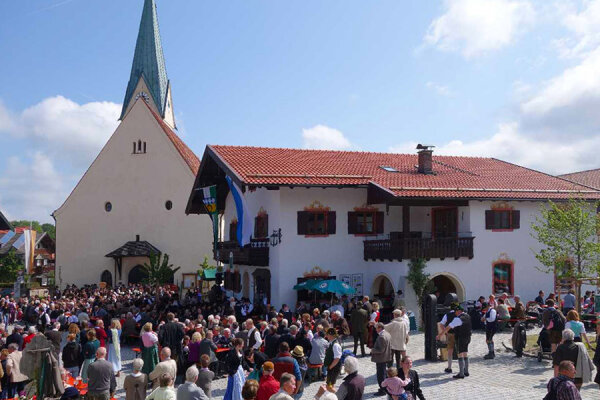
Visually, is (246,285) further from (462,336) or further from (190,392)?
(190,392)

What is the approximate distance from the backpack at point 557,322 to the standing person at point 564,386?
600 cm

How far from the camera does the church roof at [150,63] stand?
205 ft

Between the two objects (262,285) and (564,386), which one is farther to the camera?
(262,285)

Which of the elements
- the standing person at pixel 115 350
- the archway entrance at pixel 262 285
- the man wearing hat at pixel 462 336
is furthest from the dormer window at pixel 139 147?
the man wearing hat at pixel 462 336

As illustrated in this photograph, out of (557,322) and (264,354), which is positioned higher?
(557,322)

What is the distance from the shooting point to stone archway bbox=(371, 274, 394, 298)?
25578 millimetres

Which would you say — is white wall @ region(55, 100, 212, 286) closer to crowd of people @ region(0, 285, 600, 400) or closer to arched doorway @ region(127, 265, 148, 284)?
arched doorway @ region(127, 265, 148, 284)

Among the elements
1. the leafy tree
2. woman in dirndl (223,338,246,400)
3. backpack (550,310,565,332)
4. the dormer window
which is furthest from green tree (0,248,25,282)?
backpack (550,310,565,332)

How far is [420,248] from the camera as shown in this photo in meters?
23.3

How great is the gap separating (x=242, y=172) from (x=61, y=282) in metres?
27.4

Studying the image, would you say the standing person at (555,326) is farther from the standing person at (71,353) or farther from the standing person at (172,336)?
the standing person at (71,353)

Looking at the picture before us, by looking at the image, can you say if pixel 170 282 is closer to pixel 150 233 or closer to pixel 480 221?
pixel 150 233

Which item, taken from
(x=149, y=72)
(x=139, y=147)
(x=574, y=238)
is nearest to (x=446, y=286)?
(x=574, y=238)

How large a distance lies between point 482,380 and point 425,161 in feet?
52.5
